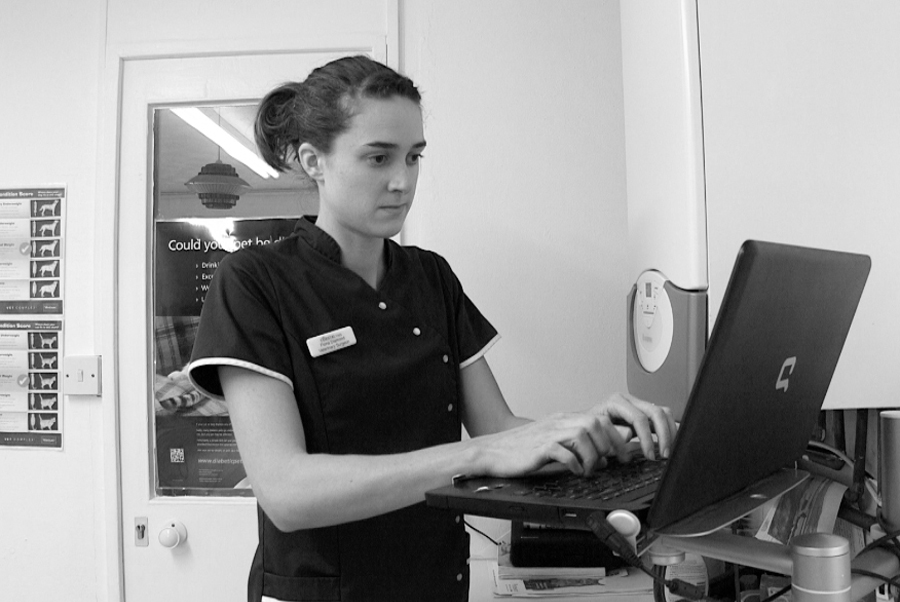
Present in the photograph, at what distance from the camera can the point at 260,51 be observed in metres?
2.00

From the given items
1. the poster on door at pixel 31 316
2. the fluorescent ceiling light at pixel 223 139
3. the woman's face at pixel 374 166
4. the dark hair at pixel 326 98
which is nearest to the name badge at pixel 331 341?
the woman's face at pixel 374 166

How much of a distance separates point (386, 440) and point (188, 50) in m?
1.27

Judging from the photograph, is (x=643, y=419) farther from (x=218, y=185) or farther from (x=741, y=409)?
(x=218, y=185)

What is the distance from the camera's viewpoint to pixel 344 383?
1232mm

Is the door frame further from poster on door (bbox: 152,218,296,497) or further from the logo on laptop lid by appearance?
the logo on laptop lid

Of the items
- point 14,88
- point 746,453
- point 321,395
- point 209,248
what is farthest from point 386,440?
point 14,88

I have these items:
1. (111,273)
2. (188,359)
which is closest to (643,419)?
(188,359)

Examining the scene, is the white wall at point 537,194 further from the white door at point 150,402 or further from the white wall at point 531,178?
the white door at point 150,402

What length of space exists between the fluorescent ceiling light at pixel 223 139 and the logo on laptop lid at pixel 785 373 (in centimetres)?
155

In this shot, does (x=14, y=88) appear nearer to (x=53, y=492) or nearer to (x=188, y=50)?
A: (x=188, y=50)

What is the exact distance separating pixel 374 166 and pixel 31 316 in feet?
4.42

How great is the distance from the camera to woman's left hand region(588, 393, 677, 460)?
0.83 metres

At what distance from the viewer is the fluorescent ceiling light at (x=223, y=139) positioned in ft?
6.68

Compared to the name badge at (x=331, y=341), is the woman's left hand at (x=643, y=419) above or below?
below
